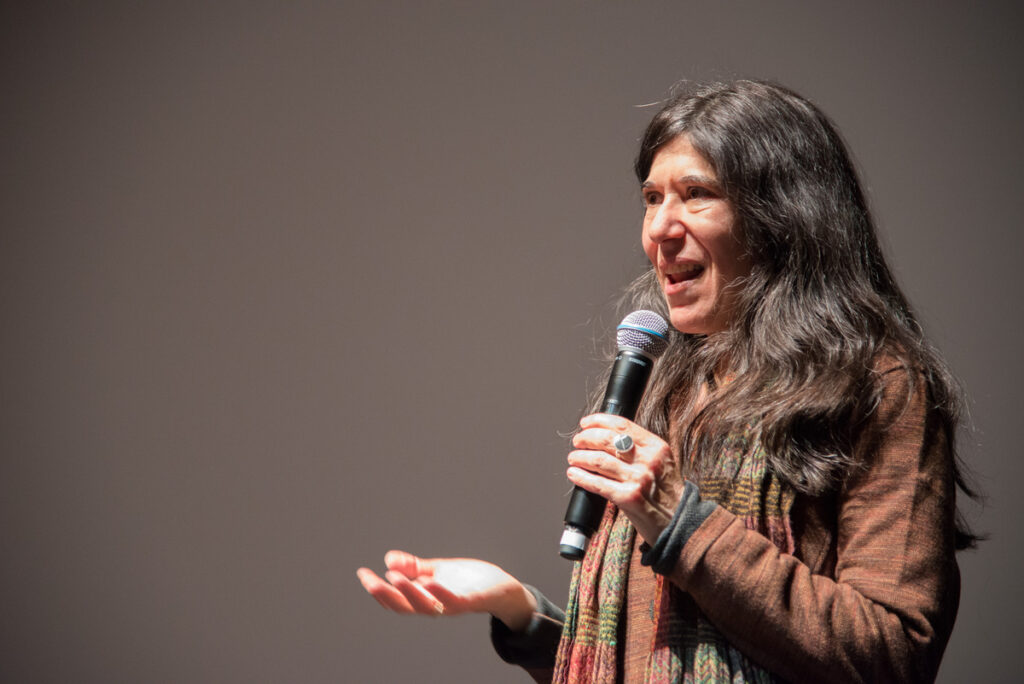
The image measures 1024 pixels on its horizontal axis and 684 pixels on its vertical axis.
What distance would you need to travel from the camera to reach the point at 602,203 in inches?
102

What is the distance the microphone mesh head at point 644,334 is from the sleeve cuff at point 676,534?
246mm

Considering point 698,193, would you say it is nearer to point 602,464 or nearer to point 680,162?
point 680,162

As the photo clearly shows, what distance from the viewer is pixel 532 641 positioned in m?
1.41

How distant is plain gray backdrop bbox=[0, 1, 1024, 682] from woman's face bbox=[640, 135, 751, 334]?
114 cm

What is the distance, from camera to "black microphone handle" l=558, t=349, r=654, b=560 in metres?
1.10

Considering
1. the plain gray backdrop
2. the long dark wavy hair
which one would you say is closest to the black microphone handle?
the long dark wavy hair

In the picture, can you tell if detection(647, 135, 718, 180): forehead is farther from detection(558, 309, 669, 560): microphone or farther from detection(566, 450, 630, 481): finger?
detection(566, 450, 630, 481): finger

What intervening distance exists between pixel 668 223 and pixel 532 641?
0.64 metres

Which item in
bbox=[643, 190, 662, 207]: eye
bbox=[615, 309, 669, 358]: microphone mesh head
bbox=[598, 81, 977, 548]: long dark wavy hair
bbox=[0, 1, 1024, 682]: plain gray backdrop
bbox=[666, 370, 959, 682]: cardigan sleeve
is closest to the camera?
bbox=[666, 370, 959, 682]: cardigan sleeve

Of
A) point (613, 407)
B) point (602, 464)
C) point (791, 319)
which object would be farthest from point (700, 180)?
point (602, 464)

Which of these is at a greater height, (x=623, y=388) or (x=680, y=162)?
(x=680, y=162)

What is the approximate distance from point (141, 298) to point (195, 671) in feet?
3.38

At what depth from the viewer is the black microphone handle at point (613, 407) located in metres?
1.10

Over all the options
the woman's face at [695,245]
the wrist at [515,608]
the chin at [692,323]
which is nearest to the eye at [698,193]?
the woman's face at [695,245]
